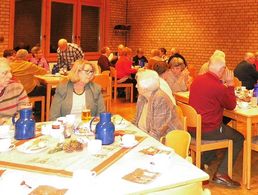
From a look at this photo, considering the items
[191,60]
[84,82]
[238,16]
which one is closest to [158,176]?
[84,82]

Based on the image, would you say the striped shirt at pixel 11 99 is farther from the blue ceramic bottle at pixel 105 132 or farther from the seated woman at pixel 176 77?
the seated woman at pixel 176 77

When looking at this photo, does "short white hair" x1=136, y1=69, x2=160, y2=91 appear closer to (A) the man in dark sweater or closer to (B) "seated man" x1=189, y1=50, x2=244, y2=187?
(B) "seated man" x1=189, y1=50, x2=244, y2=187

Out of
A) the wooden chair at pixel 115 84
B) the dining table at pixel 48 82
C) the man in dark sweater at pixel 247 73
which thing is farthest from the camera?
the wooden chair at pixel 115 84

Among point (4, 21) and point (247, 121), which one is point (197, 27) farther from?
point (247, 121)

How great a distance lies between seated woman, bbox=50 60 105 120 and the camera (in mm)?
3445

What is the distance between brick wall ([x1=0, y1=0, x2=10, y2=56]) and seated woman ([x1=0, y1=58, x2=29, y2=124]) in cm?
552

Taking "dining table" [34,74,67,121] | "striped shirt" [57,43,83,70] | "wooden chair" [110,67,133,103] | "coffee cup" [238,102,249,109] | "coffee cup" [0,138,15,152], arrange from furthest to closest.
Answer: "wooden chair" [110,67,133,103], "striped shirt" [57,43,83,70], "dining table" [34,74,67,121], "coffee cup" [238,102,249,109], "coffee cup" [0,138,15,152]

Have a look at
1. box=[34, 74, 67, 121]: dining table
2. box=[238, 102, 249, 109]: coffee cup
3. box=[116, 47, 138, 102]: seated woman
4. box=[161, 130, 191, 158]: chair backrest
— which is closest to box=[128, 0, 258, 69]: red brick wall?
box=[116, 47, 138, 102]: seated woman

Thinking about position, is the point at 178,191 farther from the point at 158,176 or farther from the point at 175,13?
the point at 175,13

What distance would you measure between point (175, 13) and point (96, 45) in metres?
2.44

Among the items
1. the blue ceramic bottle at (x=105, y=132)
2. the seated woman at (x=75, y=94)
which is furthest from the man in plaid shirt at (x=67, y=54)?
the blue ceramic bottle at (x=105, y=132)

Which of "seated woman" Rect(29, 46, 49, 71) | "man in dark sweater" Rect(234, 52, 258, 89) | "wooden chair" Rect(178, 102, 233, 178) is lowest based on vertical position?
"wooden chair" Rect(178, 102, 233, 178)

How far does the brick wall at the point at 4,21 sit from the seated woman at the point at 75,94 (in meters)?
5.48

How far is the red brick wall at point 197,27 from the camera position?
820 cm
